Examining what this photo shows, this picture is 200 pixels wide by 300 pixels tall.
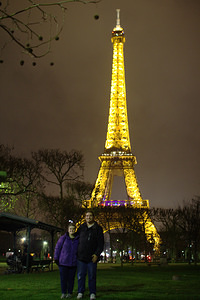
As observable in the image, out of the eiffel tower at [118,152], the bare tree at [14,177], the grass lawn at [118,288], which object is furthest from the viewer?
the eiffel tower at [118,152]

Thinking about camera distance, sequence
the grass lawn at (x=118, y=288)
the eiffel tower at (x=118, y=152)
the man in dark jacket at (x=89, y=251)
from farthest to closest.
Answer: the eiffel tower at (x=118, y=152), the grass lawn at (x=118, y=288), the man in dark jacket at (x=89, y=251)

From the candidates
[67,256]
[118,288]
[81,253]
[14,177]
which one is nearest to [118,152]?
[14,177]

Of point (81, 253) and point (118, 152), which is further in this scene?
point (118, 152)

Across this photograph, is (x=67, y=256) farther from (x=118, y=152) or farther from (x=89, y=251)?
(x=118, y=152)

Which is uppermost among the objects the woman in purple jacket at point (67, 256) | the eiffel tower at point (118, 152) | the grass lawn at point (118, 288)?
the eiffel tower at point (118, 152)

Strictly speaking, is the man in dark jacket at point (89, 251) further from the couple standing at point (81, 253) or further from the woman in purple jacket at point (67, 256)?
the woman in purple jacket at point (67, 256)

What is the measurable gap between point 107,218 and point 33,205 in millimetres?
11223

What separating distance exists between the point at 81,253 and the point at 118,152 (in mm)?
54508

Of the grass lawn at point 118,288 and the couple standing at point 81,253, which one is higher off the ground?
the couple standing at point 81,253

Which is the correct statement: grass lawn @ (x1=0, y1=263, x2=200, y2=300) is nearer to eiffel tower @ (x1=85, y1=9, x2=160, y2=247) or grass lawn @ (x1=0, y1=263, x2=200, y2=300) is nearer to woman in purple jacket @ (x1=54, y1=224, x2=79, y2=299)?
woman in purple jacket @ (x1=54, y1=224, x2=79, y2=299)

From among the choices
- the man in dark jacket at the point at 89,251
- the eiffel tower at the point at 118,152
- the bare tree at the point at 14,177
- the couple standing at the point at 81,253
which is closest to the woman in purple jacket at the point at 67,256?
the couple standing at the point at 81,253

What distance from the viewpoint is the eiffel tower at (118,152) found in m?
58.7

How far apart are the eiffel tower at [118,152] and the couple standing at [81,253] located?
45.6m

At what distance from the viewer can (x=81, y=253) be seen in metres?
8.10
